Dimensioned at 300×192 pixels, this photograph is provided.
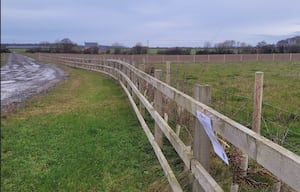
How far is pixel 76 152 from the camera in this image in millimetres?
6070

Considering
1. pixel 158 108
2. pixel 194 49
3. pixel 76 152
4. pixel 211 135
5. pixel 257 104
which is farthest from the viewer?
pixel 194 49

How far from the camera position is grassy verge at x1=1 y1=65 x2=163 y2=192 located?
16.0 feet

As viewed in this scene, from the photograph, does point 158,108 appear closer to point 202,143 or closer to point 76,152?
point 76,152

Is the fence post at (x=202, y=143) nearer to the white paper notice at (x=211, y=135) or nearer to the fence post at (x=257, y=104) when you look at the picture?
the white paper notice at (x=211, y=135)

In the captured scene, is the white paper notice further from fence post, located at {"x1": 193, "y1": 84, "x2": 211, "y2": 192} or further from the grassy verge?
the grassy verge

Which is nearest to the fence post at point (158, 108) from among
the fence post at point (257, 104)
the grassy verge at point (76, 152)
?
the grassy verge at point (76, 152)

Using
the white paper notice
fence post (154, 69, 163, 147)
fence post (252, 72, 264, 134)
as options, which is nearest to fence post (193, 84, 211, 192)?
the white paper notice

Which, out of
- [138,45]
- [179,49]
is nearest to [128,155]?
[179,49]

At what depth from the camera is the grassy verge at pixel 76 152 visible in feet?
16.0

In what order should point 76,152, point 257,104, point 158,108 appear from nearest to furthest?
point 257,104
point 76,152
point 158,108

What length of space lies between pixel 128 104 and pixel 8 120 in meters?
3.26

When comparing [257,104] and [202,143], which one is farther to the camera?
[257,104]

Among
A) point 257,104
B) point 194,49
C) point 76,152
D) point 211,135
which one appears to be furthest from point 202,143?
point 194,49

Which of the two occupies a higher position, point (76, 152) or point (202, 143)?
point (202, 143)
